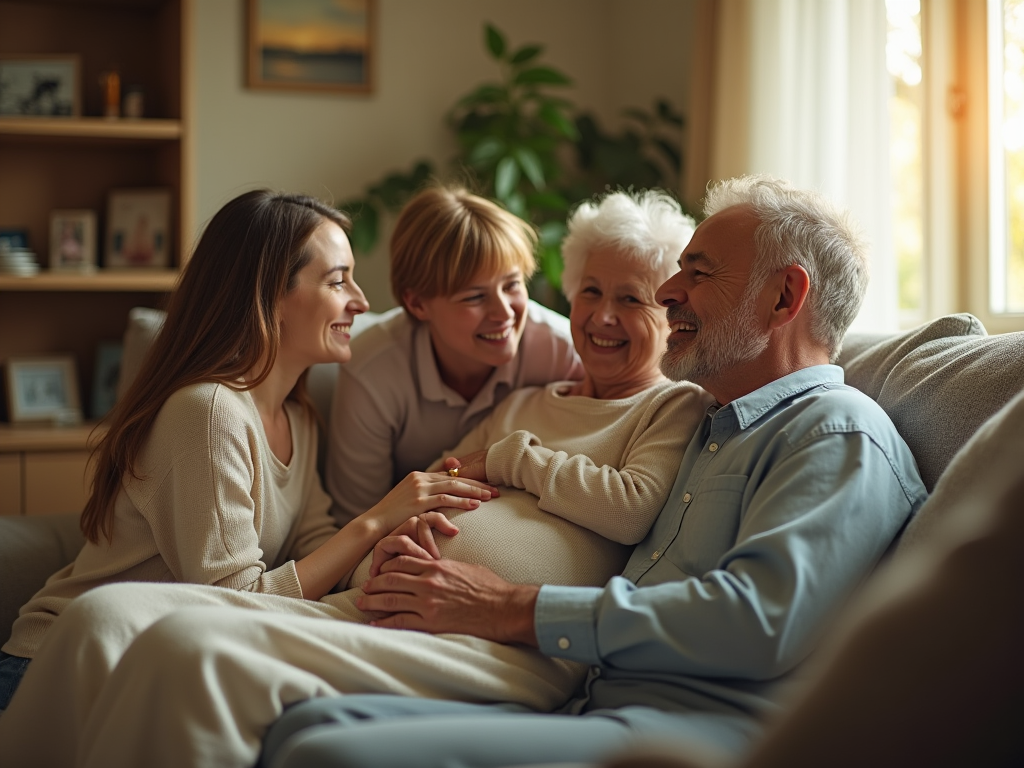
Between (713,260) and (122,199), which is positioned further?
(122,199)

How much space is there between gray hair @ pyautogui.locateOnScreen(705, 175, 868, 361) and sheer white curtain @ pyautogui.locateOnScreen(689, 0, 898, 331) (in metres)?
1.23

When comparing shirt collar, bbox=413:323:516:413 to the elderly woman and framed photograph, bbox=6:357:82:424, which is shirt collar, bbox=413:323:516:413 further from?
framed photograph, bbox=6:357:82:424

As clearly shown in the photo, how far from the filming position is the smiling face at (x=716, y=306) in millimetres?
1530

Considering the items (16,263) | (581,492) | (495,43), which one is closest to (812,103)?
(495,43)

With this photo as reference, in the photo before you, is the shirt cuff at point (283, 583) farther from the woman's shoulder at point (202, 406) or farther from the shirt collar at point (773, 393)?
the shirt collar at point (773, 393)

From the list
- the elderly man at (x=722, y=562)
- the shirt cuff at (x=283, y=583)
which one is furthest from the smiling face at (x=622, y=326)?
the shirt cuff at (x=283, y=583)

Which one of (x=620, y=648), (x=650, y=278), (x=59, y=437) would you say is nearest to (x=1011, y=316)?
(x=650, y=278)

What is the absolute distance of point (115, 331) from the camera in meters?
3.49

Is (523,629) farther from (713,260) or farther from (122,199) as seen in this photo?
(122,199)

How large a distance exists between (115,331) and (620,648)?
9.07ft

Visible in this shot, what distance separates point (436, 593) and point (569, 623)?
0.24 metres

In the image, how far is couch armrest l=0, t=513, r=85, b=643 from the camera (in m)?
1.79

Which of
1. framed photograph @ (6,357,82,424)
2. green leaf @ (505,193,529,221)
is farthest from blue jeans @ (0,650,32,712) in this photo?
green leaf @ (505,193,529,221)

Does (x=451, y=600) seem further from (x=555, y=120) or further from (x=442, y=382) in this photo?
(x=555, y=120)
